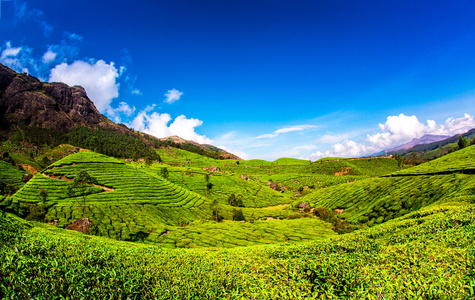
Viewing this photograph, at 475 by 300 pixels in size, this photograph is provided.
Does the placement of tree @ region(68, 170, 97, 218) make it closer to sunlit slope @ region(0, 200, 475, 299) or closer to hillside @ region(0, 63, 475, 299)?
hillside @ region(0, 63, 475, 299)

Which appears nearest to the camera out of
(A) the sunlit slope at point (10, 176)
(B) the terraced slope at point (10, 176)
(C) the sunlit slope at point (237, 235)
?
(C) the sunlit slope at point (237, 235)

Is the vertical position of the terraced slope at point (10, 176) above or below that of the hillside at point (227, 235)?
above

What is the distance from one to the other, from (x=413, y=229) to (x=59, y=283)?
19053 mm

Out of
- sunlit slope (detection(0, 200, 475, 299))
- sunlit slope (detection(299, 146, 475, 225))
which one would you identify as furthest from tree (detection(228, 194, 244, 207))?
sunlit slope (detection(0, 200, 475, 299))

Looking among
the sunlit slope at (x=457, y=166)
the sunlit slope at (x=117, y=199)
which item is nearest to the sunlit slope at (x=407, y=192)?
the sunlit slope at (x=457, y=166)

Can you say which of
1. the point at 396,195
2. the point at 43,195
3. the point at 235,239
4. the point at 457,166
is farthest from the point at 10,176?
the point at 457,166

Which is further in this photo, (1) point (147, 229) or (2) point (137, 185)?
(2) point (137, 185)

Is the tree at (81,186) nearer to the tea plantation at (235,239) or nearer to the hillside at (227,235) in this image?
the hillside at (227,235)

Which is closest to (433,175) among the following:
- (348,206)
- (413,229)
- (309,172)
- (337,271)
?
(348,206)

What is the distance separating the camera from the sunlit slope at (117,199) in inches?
1919

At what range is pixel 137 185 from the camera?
245 feet

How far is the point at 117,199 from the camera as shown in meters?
63.6

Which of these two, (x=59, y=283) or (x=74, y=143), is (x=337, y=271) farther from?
(x=74, y=143)

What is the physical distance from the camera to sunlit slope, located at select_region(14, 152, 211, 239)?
48750 millimetres
